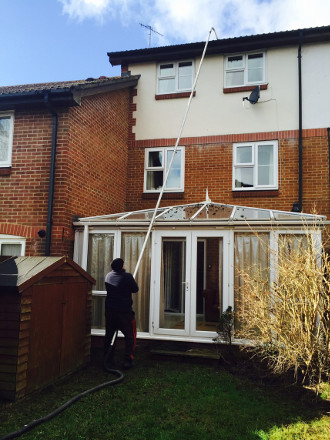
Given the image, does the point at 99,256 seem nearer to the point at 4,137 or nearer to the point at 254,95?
the point at 4,137

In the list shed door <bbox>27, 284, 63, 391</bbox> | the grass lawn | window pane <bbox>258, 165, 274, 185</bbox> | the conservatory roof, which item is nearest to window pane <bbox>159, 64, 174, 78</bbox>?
window pane <bbox>258, 165, 274, 185</bbox>

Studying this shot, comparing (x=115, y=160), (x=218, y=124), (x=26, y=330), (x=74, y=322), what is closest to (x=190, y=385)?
(x=74, y=322)

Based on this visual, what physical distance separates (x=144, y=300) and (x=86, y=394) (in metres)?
2.85

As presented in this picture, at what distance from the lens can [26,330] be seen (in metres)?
5.14

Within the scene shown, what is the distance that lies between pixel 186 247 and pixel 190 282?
72 cm

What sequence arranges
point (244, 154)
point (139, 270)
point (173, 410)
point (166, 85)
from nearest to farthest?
point (173, 410), point (139, 270), point (244, 154), point (166, 85)

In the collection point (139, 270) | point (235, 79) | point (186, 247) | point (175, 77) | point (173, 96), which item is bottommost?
point (139, 270)

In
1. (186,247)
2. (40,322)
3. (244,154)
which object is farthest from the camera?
(244,154)

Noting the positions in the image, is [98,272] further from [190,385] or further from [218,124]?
[218,124]

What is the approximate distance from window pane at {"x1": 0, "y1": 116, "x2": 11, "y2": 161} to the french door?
3.92 m

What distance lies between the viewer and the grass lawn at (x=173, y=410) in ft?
14.0

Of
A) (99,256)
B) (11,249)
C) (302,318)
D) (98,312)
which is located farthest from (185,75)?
(302,318)

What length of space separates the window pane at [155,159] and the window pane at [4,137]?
4103mm

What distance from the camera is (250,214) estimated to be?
7953 millimetres
